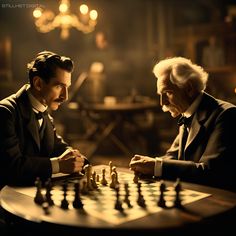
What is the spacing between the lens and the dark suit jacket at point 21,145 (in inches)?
106

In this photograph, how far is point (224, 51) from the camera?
12.0 m

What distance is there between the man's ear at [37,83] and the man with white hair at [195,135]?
90 centimetres

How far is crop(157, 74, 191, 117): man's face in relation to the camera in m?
3.13

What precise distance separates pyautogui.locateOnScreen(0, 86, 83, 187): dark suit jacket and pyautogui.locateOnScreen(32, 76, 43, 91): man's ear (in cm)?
9

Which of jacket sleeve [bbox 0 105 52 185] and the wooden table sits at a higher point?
jacket sleeve [bbox 0 105 52 185]

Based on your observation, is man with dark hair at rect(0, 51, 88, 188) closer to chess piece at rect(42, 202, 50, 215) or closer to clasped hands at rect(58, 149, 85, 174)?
clasped hands at rect(58, 149, 85, 174)

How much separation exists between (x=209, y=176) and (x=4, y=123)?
1425 mm

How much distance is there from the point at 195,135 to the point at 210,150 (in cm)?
19

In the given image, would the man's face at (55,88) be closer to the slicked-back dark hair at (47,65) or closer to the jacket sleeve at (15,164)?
the slicked-back dark hair at (47,65)

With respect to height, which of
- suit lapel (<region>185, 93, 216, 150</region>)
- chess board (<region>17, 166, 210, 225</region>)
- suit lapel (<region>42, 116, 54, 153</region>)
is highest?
suit lapel (<region>185, 93, 216, 150</region>)

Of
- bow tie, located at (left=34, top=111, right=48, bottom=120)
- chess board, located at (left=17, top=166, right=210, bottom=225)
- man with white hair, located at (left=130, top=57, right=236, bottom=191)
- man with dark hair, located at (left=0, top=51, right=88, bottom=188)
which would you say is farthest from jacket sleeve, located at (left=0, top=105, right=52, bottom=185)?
man with white hair, located at (left=130, top=57, right=236, bottom=191)

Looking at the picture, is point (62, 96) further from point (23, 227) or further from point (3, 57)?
point (3, 57)

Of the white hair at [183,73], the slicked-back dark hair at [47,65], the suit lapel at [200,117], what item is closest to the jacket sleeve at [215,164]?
the suit lapel at [200,117]

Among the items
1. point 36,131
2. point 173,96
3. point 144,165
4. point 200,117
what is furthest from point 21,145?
point 200,117
